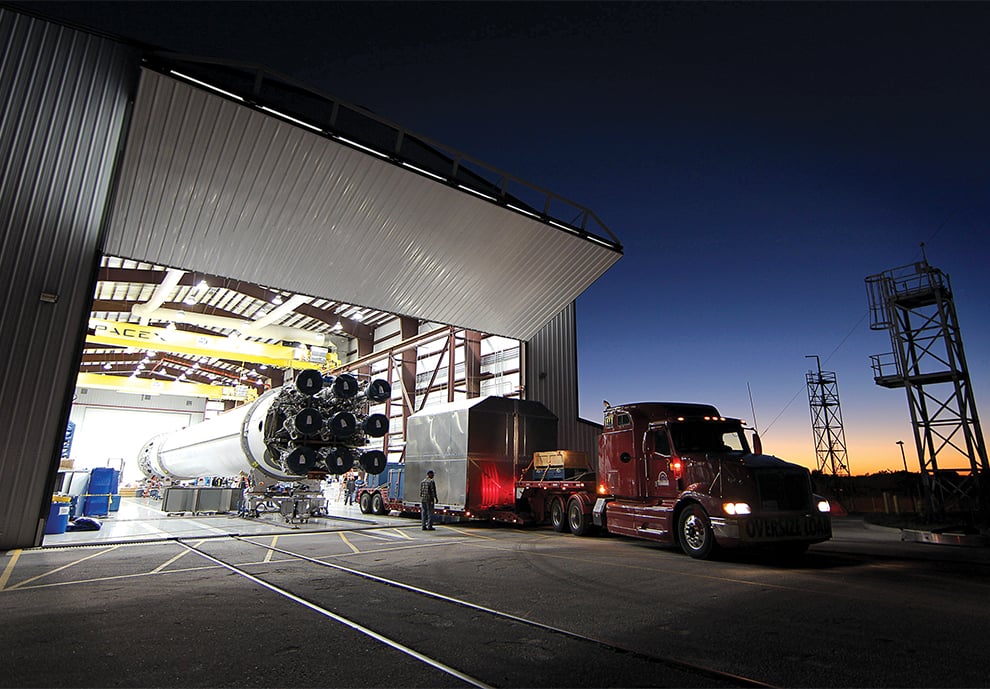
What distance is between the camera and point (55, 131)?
10.2 m

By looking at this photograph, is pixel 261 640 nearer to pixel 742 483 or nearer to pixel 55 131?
pixel 742 483

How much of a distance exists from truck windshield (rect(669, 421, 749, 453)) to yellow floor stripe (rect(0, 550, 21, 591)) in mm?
10367

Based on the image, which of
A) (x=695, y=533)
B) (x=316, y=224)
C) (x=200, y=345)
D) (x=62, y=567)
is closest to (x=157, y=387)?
(x=200, y=345)

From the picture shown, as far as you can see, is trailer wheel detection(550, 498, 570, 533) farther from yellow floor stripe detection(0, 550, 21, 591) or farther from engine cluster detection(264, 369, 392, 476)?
yellow floor stripe detection(0, 550, 21, 591)

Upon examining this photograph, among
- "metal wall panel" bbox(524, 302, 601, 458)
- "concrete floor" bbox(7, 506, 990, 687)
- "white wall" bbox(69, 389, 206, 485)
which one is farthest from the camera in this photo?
"white wall" bbox(69, 389, 206, 485)

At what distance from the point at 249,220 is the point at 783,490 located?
13555mm

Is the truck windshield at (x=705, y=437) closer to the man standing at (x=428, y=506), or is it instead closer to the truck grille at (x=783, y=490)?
the truck grille at (x=783, y=490)

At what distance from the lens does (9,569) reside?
24.5ft

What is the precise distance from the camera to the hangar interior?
1001cm

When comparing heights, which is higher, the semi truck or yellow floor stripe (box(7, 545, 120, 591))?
the semi truck

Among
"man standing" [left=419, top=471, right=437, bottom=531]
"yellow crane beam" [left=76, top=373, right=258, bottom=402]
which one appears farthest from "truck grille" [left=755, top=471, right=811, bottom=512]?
"yellow crane beam" [left=76, top=373, right=258, bottom=402]

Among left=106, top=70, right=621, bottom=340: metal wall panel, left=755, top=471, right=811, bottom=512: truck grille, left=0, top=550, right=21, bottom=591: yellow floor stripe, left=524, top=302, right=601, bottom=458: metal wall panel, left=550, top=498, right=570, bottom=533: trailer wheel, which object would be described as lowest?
left=0, top=550, right=21, bottom=591: yellow floor stripe

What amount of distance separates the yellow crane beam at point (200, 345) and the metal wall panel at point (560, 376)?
11.5m

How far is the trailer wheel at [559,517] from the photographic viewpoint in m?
13.9
